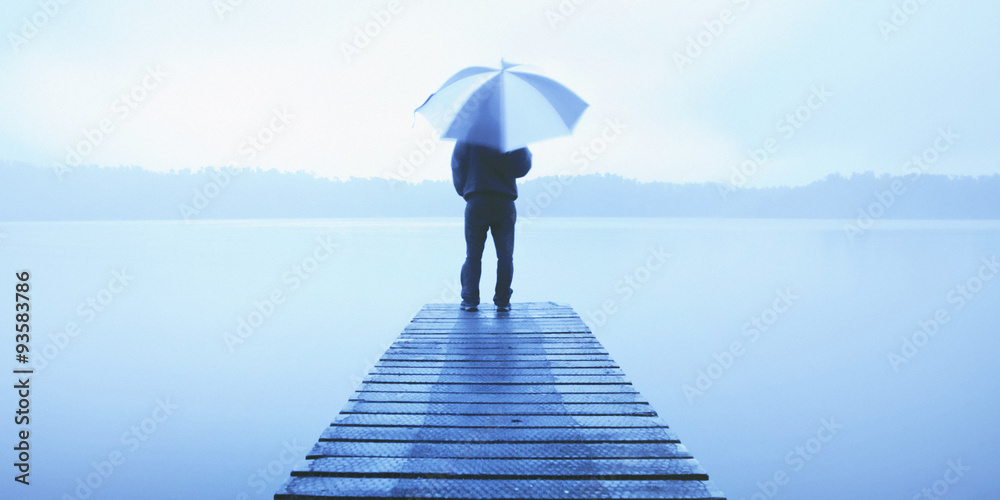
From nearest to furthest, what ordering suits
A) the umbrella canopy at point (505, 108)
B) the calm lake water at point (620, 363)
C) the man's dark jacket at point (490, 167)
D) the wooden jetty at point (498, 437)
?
the wooden jetty at point (498, 437) → the umbrella canopy at point (505, 108) → the man's dark jacket at point (490, 167) → the calm lake water at point (620, 363)

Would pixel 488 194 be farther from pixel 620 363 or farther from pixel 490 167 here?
pixel 620 363

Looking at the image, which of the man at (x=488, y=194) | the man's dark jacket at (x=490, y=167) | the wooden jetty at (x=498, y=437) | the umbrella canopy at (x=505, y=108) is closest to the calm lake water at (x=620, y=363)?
the man at (x=488, y=194)

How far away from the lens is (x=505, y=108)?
160 inches

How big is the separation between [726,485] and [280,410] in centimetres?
615

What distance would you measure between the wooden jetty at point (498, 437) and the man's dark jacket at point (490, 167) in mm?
1600

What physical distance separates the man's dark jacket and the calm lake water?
168 inches

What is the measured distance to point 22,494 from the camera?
535 centimetres

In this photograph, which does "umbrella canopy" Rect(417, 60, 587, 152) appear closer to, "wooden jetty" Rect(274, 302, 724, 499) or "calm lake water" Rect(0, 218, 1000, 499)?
"wooden jetty" Rect(274, 302, 724, 499)

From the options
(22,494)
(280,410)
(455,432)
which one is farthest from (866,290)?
(22,494)

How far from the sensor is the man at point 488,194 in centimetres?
462

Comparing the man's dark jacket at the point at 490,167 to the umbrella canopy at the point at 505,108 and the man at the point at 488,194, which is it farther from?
the umbrella canopy at the point at 505,108

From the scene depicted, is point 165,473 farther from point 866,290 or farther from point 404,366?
point 866,290

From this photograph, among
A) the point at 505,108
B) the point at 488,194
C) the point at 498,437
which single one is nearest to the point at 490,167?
the point at 488,194

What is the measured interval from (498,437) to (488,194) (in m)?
2.80
